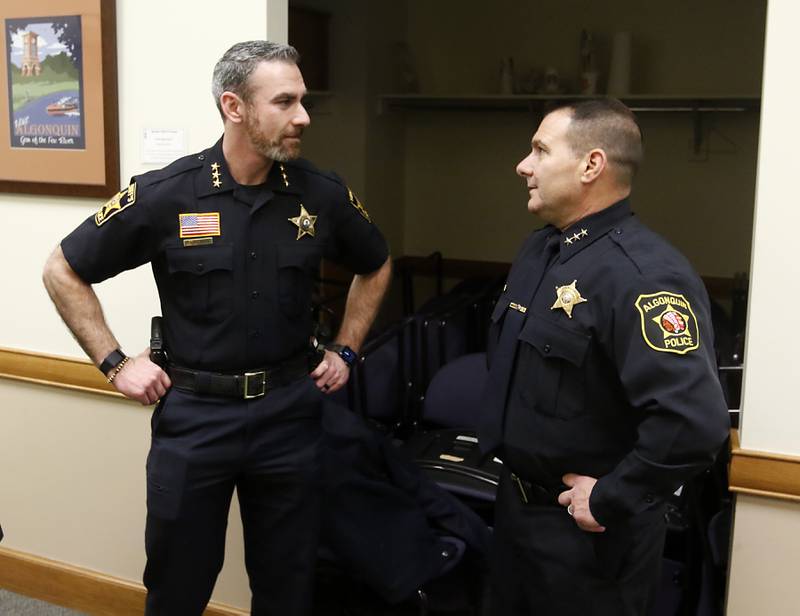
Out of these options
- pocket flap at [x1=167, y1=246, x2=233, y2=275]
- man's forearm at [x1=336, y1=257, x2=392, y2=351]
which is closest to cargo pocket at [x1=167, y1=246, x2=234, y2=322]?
pocket flap at [x1=167, y1=246, x2=233, y2=275]

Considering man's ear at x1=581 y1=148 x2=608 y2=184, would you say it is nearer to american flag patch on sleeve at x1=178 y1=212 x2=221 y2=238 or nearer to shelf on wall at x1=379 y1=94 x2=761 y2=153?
american flag patch on sleeve at x1=178 y1=212 x2=221 y2=238

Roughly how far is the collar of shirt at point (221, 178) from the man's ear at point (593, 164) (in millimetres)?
641

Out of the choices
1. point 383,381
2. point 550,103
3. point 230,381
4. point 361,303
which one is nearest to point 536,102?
point 550,103

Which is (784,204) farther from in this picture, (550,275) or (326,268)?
(326,268)

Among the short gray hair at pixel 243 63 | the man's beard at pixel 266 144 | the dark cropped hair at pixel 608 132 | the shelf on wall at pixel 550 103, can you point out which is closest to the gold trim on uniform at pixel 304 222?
the man's beard at pixel 266 144

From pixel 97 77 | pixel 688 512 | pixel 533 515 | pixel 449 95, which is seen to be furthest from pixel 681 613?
pixel 449 95

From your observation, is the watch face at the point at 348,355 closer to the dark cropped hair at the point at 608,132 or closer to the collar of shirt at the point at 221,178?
the collar of shirt at the point at 221,178

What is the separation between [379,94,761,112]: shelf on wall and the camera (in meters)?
3.95

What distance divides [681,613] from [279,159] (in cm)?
139

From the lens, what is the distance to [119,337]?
238 cm

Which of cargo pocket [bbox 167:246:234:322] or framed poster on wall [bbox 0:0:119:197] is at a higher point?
framed poster on wall [bbox 0:0:119:197]

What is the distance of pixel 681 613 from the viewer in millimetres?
2158

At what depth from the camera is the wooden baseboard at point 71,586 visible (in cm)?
253

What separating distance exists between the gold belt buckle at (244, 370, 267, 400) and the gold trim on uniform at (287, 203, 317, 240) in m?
0.29
